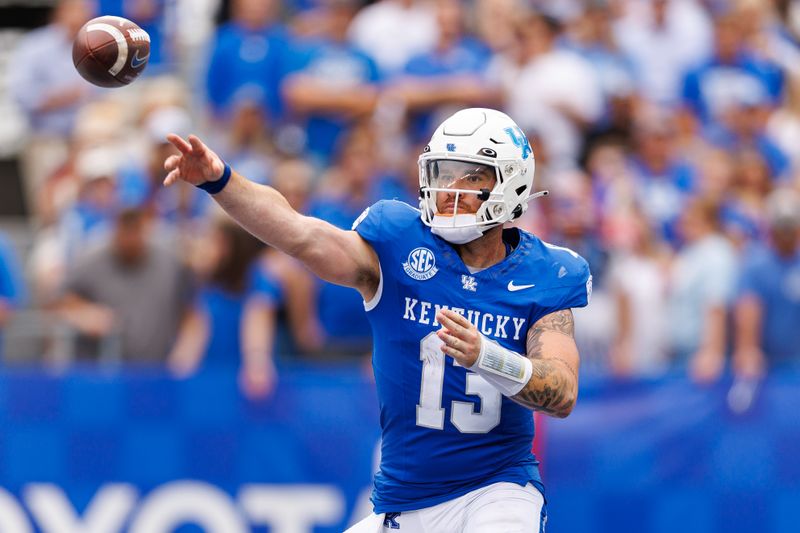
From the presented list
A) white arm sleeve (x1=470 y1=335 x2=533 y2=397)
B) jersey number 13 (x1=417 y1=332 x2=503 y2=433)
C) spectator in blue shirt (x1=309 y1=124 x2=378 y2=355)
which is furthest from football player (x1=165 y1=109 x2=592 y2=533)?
spectator in blue shirt (x1=309 y1=124 x2=378 y2=355)

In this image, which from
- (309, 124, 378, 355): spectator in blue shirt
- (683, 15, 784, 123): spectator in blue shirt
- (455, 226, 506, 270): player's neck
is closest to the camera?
(455, 226, 506, 270): player's neck

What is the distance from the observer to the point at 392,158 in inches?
430

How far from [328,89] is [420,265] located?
584 centimetres

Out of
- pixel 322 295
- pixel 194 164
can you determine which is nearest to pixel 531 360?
pixel 194 164

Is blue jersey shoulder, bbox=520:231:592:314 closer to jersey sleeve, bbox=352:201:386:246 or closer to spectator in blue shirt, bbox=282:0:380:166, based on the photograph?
jersey sleeve, bbox=352:201:386:246

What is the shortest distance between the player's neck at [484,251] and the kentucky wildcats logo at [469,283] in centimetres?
10

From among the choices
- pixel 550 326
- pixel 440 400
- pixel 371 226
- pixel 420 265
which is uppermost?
pixel 371 226

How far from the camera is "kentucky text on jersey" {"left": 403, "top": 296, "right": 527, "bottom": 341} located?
5.63 meters

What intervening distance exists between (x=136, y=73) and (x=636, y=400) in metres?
5.03

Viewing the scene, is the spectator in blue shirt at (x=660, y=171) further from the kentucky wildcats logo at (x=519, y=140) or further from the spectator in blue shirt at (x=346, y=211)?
the kentucky wildcats logo at (x=519, y=140)

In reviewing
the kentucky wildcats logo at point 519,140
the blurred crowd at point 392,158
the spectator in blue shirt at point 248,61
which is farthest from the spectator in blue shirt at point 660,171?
the kentucky wildcats logo at point 519,140

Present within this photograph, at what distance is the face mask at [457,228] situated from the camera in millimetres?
5656

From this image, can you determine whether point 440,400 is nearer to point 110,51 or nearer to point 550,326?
point 550,326

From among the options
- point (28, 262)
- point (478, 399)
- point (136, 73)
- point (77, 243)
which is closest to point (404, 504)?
point (478, 399)
